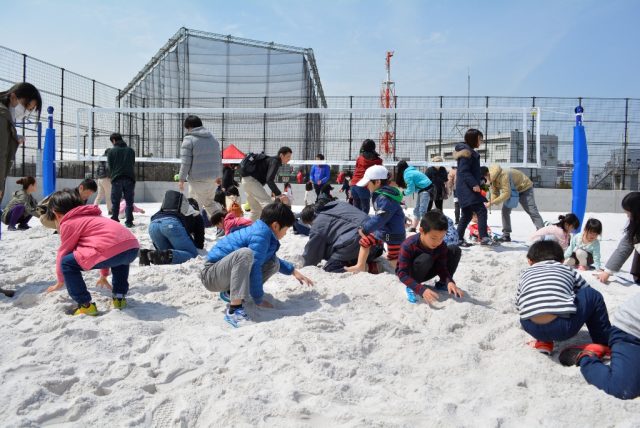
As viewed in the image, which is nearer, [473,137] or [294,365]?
[294,365]

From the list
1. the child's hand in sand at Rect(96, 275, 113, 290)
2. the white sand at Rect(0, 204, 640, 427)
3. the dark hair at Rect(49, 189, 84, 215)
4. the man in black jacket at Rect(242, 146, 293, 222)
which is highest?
the man in black jacket at Rect(242, 146, 293, 222)

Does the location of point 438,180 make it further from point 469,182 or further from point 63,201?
point 63,201

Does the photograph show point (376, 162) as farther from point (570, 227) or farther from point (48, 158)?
point (48, 158)

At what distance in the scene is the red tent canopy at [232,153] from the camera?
48.0 feet

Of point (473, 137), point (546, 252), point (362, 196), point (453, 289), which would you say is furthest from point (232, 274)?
point (473, 137)

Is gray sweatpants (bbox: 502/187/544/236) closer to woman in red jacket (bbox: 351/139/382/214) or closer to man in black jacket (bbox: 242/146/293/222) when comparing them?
woman in red jacket (bbox: 351/139/382/214)

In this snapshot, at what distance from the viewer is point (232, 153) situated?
1472 centimetres

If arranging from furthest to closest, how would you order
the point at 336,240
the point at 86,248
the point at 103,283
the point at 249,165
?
the point at 249,165 < the point at 336,240 < the point at 103,283 < the point at 86,248

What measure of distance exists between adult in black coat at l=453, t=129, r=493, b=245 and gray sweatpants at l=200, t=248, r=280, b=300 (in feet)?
12.2

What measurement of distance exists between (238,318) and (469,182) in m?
Answer: 3.93

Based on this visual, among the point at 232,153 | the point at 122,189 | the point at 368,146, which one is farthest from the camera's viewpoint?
the point at 232,153

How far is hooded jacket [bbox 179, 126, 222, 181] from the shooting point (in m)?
6.32

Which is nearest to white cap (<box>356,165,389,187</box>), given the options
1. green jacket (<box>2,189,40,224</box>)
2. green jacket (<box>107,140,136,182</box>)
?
green jacket (<box>107,140,136,182</box>)

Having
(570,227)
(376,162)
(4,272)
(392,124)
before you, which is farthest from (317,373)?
(392,124)
